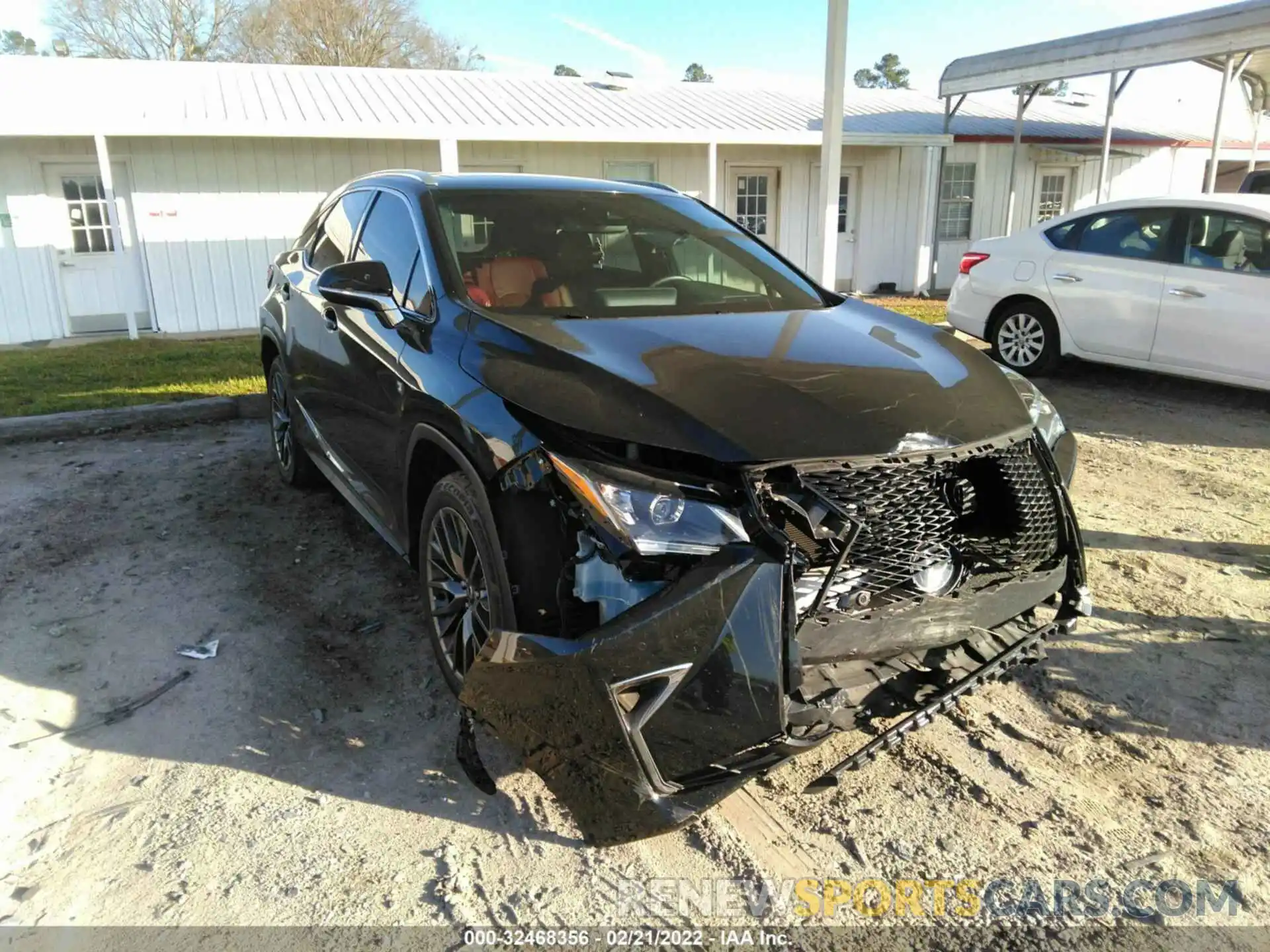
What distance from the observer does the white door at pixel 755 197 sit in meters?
15.7

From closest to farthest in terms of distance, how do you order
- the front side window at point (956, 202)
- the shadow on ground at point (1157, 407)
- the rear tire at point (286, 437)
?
the rear tire at point (286, 437) < the shadow on ground at point (1157, 407) < the front side window at point (956, 202)

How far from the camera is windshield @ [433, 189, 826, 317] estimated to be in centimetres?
331

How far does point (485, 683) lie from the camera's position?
90.2 inches

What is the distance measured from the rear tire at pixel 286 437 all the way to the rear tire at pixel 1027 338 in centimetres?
622

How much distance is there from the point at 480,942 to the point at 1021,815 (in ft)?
5.08

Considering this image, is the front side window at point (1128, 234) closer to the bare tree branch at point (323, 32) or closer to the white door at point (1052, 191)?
the white door at point (1052, 191)

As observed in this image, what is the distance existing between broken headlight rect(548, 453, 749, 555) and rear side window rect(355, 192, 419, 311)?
135cm

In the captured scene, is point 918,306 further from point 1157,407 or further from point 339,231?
point 339,231

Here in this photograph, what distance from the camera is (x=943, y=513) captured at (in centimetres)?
249

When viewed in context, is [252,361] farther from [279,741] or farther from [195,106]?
Answer: [279,741]

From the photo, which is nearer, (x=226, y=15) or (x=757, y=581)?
(x=757, y=581)

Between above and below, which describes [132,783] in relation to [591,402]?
below

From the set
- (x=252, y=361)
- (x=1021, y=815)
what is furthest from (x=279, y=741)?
(x=252, y=361)

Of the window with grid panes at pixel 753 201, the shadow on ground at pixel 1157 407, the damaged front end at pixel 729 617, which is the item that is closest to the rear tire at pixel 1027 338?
the shadow on ground at pixel 1157 407
